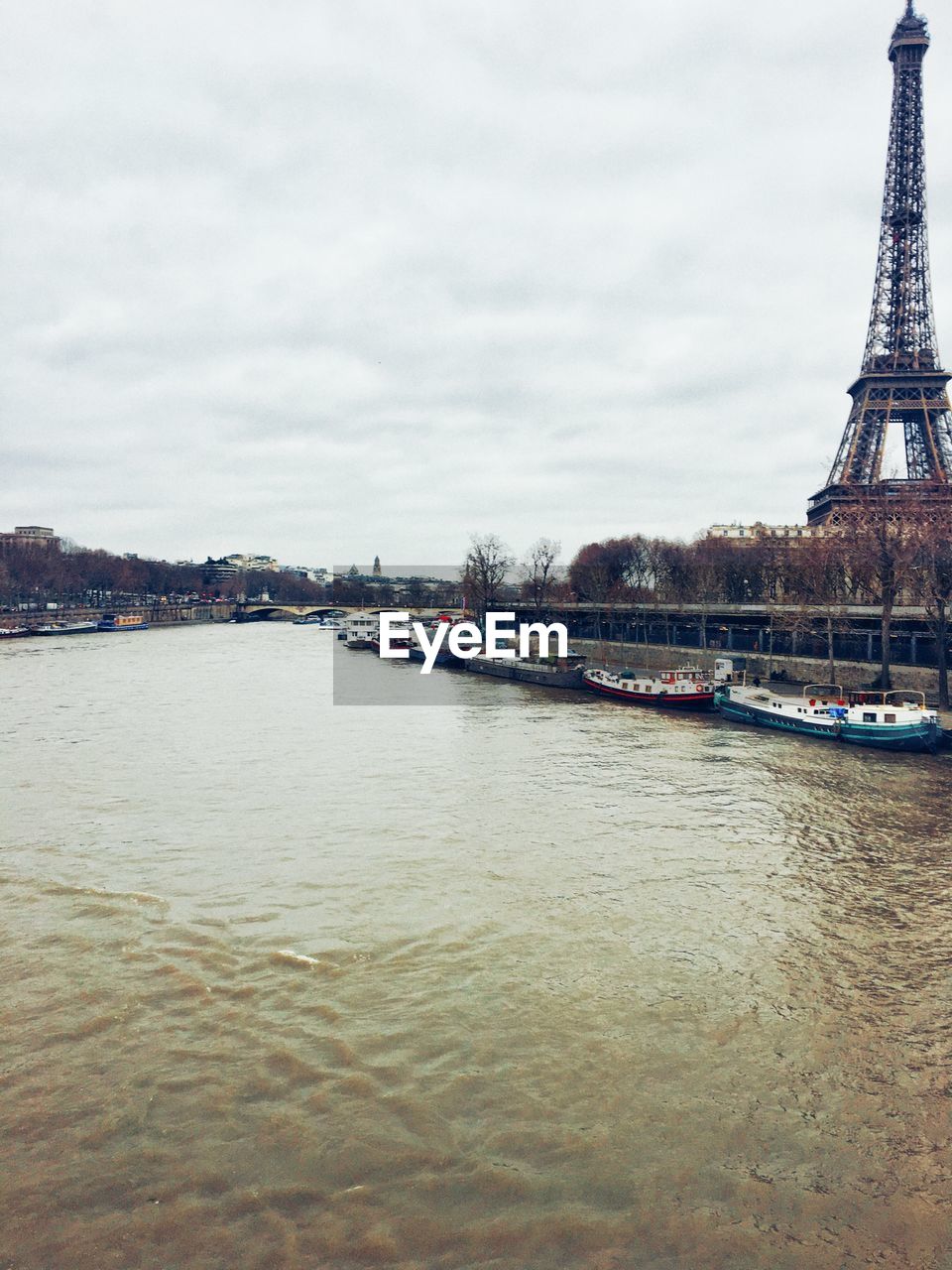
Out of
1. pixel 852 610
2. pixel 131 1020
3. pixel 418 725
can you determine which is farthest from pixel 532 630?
pixel 131 1020

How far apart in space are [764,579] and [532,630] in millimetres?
21423

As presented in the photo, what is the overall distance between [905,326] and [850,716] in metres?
63.8

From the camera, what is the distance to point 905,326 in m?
80.9

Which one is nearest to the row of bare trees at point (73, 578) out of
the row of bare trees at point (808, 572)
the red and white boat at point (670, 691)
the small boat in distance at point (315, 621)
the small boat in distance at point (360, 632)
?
the small boat in distance at point (315, 621)

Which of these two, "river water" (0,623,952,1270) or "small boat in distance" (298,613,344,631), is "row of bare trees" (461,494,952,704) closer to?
"river water" (0,623,952,1270)

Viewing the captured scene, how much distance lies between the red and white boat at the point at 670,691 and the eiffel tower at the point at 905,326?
42.1 meters

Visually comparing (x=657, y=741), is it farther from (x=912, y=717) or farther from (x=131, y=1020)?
(x=131, y=1020)

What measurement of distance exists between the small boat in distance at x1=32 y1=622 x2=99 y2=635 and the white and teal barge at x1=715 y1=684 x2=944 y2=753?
96702mm

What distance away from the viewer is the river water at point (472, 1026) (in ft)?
25.6

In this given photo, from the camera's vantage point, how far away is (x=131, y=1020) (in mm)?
11305

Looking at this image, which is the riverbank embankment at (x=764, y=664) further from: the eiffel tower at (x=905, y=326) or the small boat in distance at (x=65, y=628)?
the small boat in distance at (x=65, y=628)

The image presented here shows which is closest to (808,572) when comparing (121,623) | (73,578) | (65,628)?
(65,628)

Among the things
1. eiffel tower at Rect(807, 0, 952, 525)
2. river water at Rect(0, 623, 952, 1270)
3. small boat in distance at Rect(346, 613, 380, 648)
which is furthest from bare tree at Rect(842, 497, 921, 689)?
small boat in distance at Rect(346, 613, 380, 648)

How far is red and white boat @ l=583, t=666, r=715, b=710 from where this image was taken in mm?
43312
